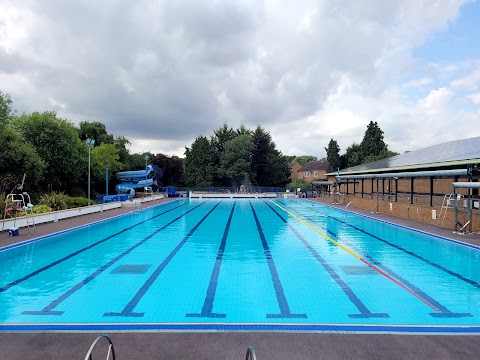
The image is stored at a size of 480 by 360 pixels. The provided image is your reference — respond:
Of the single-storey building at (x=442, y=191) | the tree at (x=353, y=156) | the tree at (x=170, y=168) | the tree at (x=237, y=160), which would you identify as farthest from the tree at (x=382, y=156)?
the tree at (x=170, y=168)

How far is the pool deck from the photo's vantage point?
3.64 m

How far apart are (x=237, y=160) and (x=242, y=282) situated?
132 feet

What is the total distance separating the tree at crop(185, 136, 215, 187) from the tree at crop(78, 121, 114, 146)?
11.4 meters

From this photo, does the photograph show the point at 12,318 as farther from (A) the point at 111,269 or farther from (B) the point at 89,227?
(B) the point at 89,227

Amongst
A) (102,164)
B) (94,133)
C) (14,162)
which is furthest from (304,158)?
(14,162)

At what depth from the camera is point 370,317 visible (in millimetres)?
4914

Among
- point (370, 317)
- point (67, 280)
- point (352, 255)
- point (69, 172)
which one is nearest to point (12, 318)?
point (67, 280)

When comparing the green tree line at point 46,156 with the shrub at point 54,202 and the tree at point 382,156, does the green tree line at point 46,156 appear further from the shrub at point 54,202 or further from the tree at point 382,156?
the tree at point 382,156

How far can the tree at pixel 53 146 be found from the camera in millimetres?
23922

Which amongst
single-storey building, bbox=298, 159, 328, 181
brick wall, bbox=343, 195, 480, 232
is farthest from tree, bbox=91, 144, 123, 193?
single-storey building, bbox=298, 159, 328, 181

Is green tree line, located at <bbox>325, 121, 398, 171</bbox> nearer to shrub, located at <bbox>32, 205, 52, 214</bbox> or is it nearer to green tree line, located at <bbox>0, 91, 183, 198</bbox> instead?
green tree line, located at <bbox>0, 91, 183, 198</bbox>

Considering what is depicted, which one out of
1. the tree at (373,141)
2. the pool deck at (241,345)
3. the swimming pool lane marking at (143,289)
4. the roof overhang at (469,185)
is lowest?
the swimming pool lane marking at (143,289)

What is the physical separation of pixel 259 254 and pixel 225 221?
7561 millimetres

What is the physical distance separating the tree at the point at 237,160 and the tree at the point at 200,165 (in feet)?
6.05
